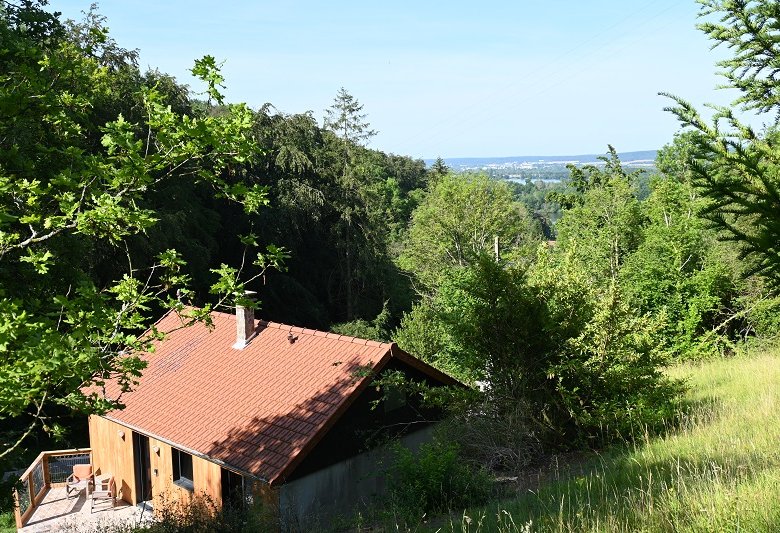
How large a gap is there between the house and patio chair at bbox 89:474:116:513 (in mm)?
270

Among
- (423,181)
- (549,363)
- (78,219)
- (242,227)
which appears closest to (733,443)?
(549,363)

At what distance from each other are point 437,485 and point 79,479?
11.7m

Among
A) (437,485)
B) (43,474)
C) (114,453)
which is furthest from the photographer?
(114,453)

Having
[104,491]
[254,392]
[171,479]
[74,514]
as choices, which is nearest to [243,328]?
[254,392]

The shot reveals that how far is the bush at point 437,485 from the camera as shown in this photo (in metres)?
9.35

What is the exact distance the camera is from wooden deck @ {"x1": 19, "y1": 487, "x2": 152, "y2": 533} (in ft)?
46.3

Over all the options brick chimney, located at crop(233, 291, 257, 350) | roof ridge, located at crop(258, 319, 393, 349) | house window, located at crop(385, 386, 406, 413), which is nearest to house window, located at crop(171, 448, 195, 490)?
Result: brick chimney, located at crop(233, 291, 257, 350)

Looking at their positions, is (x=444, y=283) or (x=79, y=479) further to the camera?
(x=444, y=283)

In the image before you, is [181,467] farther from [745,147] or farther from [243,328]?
[745,147]

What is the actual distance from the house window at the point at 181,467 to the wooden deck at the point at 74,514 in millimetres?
1023

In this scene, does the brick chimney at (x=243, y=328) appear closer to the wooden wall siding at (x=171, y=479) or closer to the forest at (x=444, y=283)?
the forest at (x=444, y=283)

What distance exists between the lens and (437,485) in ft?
31.8

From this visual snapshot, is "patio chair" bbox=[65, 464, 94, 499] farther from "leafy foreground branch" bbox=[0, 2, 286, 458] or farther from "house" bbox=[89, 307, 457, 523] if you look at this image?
"leafy foreground branch" bbox=[0, 2, 286, 458]

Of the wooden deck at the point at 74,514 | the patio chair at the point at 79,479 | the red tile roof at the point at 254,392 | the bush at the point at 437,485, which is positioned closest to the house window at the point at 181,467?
the red tile roof at the point at 254,392
